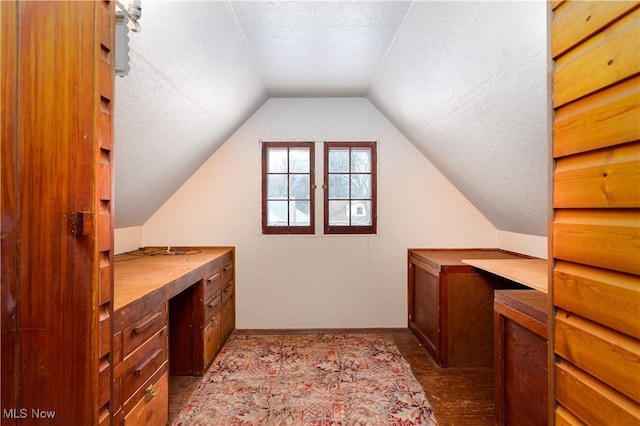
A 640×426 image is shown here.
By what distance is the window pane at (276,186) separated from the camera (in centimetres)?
358

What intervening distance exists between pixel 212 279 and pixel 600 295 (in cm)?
263

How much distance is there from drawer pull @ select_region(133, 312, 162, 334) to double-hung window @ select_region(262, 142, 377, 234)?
1.84 meters

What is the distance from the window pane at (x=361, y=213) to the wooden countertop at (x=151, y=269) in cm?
140

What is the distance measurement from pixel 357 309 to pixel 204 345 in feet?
5.47

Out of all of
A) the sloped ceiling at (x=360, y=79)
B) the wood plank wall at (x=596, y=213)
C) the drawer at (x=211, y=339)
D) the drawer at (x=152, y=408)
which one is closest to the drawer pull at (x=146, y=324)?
the drawer at (x=152, y=408)

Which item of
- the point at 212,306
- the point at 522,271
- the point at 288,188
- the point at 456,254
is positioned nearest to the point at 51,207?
the point at 212,306

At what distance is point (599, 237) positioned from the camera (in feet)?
2.55

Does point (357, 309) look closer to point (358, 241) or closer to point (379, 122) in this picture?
point (358, 241)

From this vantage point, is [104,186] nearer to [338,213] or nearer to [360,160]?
[338,213]

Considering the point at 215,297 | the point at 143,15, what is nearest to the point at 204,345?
the point at 215,297

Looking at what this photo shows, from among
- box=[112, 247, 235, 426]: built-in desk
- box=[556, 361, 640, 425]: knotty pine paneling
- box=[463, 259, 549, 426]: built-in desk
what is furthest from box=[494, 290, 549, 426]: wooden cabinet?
box=[112, 247, 235, 426]: built-in desk

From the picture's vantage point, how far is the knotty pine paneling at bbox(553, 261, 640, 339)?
0.69m

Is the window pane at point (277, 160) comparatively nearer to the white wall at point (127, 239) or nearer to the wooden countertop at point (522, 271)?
the white wall at point (127, 239)

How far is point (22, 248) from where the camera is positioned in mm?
834
